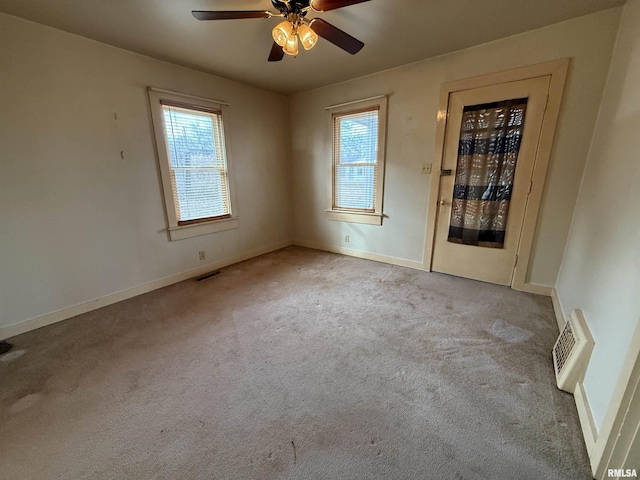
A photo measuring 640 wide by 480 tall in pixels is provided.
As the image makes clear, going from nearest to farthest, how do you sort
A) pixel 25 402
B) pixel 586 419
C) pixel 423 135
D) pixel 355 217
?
1. pixel 586 419
2. pixel 25 402
3. pixel 423 135
4. pixel 355 217

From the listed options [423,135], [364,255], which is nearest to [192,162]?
[364,255]

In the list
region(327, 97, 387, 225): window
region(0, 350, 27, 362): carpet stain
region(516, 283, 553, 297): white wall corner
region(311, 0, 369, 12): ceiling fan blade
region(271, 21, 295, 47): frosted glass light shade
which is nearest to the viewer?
region(311, 0, 369, 12): ceiling fan blade

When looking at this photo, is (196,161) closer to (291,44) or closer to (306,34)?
(291,44)

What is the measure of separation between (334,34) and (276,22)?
2.07 feet

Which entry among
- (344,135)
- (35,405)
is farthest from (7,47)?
(344,135)

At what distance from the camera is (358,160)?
3631mm

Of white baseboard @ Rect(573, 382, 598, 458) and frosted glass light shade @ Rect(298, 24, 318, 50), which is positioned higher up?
frosted glass light shade @ Rect(298, 24, 318, 50)

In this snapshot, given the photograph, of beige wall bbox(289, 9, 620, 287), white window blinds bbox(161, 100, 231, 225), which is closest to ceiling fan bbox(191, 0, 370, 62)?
beige wall bbox(289, 9, 620, 287)

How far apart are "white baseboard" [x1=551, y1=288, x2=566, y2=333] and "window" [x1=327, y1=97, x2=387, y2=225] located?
1.96 meters

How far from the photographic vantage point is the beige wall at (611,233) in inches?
45.9

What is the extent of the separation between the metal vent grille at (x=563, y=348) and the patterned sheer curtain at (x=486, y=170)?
127 centimetres

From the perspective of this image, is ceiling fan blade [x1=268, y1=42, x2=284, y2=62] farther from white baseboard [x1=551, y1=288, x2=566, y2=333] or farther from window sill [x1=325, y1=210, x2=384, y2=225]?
white baseboard [x1=551, y1=288, x2=566, y2=333]

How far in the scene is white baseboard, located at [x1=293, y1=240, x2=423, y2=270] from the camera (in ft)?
11.3

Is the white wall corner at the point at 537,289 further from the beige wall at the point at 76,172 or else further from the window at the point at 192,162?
the beige wall at the point at 76,172
